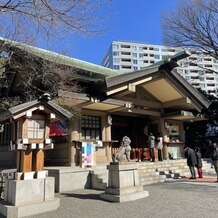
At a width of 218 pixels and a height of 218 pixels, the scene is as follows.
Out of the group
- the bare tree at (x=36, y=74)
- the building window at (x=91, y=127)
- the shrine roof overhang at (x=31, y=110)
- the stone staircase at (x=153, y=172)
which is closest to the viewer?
the shrine roof overhang at (x=31, y=110)

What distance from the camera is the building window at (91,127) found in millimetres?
14859

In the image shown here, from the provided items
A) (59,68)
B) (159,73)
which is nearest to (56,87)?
(59,68)

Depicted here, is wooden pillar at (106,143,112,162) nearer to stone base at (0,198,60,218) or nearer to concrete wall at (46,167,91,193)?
concrete wall at (46,167,91,193)

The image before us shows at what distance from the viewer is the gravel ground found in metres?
7.12

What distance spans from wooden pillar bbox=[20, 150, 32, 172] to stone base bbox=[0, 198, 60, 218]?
960 millimetres

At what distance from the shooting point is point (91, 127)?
15.1 meters

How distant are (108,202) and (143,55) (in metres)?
94.3

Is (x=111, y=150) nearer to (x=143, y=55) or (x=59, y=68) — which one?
(x=59, y=68)

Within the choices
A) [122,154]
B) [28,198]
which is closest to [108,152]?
[122,154]

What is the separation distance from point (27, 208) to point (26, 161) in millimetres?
1259

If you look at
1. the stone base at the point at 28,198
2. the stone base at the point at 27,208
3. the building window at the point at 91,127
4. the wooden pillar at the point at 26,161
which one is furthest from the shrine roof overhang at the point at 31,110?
the building window at the point at 91,127

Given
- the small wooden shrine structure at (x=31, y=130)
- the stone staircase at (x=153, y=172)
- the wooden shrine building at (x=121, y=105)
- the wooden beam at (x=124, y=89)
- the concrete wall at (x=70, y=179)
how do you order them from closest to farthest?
the small wooden shrine structure at (x=31, y=130) → the concrete wall at (x=70, y=179) → the stone staircase at (x=153, y=172) → the wooden shrine building at (x=121, y=105) → the wooden beam at (x=124, y=89)

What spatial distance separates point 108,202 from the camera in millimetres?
8547

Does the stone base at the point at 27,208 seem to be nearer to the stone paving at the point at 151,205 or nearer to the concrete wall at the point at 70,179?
the stone paving at the point at 151,205
